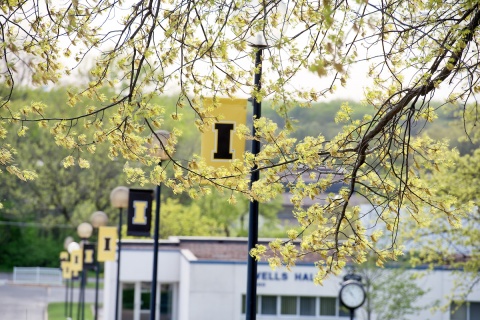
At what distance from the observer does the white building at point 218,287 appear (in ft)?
124

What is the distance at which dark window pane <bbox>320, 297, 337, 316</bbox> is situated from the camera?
3988 cm

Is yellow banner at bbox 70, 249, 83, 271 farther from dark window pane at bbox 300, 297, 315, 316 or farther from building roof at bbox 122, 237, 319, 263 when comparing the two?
dark window pane at bbox 300, 297, 315, 316

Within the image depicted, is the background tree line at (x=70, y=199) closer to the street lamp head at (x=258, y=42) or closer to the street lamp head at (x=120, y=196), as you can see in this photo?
the street lamp head at (x=120, y=196)

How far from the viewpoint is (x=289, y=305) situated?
131ft

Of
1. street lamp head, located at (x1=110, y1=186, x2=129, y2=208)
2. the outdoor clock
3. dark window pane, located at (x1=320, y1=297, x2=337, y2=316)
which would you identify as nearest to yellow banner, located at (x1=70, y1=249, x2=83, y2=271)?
dark window pane, located at (x1=320, y1=297, x2=337, y2=316)

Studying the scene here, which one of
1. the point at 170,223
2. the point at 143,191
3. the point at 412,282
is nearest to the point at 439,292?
the point at 412,282

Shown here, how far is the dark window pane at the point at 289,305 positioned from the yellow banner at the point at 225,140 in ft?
94.5

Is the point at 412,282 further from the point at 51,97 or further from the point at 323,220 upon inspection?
the point at 51,97

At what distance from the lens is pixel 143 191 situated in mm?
22344

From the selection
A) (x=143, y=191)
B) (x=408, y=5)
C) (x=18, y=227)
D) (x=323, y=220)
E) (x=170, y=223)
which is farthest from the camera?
(x=18, y=227)

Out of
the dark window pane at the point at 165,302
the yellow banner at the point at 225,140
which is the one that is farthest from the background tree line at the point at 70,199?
the yellow banner at the point at 225,140

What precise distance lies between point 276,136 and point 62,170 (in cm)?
5531

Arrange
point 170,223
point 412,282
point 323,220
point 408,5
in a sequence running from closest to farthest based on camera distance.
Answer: point 408,5 < point 323,220 < point 412,282 < point 170,223

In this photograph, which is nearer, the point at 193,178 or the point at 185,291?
the point at 193,178
